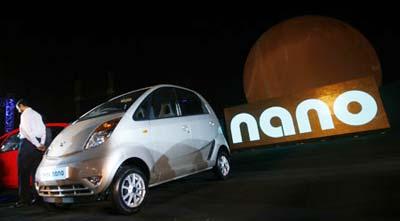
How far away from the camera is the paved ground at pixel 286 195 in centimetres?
409

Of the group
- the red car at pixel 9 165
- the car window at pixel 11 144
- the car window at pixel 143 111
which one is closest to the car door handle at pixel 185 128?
the car window at pixel 143 111

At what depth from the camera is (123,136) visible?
15.5 ft

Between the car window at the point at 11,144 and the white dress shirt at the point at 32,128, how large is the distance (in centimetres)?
161

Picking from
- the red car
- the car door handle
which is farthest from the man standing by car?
the car door handle

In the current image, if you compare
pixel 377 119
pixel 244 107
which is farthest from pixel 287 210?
pixel 244 107

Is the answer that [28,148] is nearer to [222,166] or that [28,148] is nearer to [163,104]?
[163,104]

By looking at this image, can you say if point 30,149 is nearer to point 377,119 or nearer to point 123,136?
point 123,136

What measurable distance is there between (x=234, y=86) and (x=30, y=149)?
11.3m

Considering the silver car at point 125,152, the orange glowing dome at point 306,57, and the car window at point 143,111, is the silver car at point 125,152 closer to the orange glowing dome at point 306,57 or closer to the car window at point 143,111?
the car window at point 143,111

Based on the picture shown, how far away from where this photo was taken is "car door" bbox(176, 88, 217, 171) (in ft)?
19.9

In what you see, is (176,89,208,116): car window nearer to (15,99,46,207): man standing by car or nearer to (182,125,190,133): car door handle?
(182,125,190,133): car door handle

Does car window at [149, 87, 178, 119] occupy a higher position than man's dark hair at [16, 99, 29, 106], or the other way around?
man's dark hair at [16, 99, 29, 106]

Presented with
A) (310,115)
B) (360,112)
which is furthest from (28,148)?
(360,112)

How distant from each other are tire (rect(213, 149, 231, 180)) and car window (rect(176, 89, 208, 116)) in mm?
896
